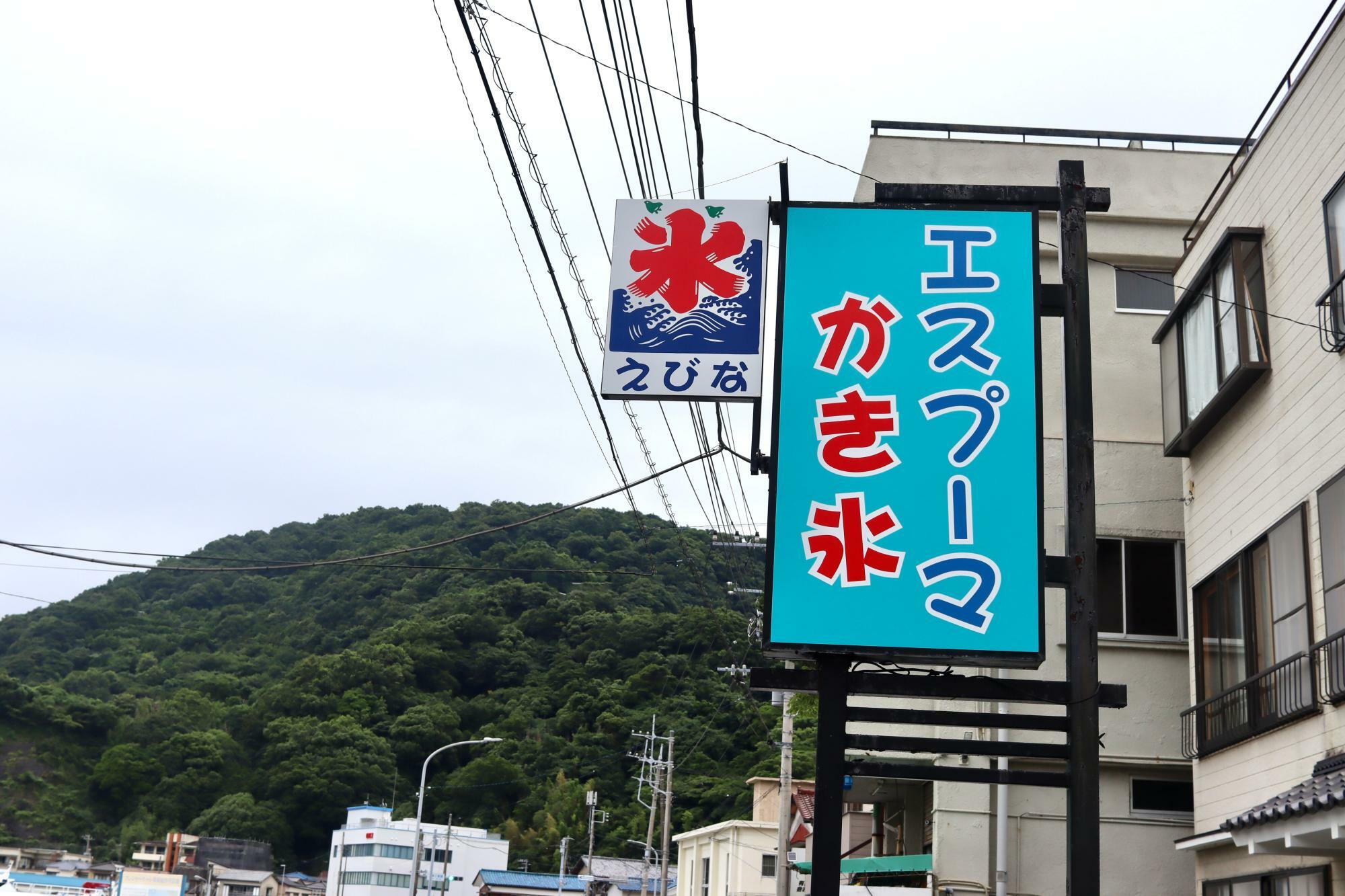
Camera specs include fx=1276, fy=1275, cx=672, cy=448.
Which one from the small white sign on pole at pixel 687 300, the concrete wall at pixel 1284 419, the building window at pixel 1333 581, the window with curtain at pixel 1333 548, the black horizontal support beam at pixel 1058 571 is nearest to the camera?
the black horizontal support beam at pixel 1058 571

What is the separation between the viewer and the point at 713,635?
59.3 m

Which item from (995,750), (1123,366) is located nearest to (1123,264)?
(1123,366)

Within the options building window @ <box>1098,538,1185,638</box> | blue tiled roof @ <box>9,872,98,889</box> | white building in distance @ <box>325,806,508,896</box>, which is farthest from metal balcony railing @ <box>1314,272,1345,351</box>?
white building in distance @ <box>325,806,508,896</box>

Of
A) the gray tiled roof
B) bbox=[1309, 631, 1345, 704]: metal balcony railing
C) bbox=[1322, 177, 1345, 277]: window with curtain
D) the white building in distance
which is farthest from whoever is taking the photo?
the white building in distance

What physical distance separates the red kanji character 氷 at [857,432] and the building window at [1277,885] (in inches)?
299

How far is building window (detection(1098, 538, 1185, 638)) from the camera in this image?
782 inches

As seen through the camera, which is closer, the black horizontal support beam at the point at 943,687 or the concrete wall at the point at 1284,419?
the black horizontal support beam at the point at 943,687

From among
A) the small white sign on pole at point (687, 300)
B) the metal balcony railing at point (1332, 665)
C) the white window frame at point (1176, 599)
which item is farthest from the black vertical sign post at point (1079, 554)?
the white window frame at point (1176, 599)

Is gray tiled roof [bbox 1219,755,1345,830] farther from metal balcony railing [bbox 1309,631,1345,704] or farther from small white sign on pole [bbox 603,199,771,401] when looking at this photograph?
small white sign on pole [bbox 603,199,771,401]

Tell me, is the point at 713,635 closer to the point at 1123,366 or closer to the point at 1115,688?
the point at 1123,366

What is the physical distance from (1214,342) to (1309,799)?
269 inches

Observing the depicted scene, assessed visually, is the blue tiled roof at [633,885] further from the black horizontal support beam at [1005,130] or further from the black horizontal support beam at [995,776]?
the black horizontal support beam at [995,776]

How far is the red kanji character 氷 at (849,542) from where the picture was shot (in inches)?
332

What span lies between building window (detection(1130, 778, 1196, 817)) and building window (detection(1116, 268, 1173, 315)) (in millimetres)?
7772
